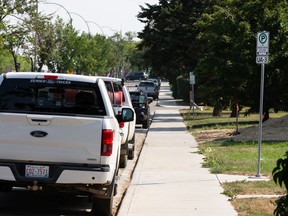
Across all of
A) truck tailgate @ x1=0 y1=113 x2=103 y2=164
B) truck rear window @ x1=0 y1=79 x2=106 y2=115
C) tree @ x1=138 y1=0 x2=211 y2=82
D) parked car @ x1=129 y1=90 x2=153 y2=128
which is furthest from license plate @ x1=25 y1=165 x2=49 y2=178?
tree @ x1=138 y1=0 x2=211 y2=82

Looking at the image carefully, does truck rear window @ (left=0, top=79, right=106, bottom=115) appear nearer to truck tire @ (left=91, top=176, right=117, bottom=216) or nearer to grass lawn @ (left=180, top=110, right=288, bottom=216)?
truck tire @ (left=91, top=176, right=117, bottom=216)

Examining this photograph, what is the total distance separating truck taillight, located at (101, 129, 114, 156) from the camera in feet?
30.4

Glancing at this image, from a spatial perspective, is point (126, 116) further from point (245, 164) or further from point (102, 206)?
point (245, 164)

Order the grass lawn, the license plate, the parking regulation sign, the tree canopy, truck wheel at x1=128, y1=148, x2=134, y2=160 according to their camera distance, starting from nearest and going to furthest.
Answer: the license plate → the grass lawn → the parking regulation sign → truck wheel at x1=128, y1=148, x2=134, y2=160 → the tree canopy

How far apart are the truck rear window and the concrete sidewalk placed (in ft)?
5.74

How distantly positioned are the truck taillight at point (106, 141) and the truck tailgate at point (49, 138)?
6cm

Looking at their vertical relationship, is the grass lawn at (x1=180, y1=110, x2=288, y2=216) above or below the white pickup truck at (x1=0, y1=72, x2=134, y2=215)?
below

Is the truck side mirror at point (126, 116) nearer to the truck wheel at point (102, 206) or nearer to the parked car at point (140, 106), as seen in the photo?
the truck wheel at point (102, 206)

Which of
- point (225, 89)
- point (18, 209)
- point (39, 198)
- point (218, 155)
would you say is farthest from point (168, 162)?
point (225, 89)

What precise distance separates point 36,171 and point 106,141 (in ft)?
3.36

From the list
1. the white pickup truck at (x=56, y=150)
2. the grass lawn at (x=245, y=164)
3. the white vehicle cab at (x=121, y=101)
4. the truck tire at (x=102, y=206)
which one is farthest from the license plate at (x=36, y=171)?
the white vehicle cab at (x=121, y=101)

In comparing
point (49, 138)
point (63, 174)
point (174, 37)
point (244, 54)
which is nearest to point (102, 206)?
point (63, 174)

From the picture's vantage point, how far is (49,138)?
921 centimetres

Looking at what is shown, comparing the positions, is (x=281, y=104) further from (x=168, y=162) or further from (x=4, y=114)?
(x=4, y=114)
